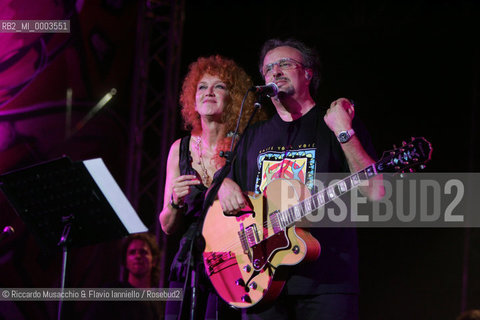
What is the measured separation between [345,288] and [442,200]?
11.7 ft

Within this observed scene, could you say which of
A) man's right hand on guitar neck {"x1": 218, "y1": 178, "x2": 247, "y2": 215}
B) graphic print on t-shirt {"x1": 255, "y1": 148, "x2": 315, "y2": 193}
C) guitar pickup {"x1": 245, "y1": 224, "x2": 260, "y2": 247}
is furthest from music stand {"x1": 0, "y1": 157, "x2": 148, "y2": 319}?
graphic print on t-shirt {"x1": 255, "y1": 148, "x2": 315, "y2": 193}

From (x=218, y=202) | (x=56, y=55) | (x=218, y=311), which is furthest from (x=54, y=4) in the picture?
(x=218, y=311)

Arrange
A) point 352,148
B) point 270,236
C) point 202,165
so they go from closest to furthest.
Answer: point 352,148
point 270,236
point 202,165

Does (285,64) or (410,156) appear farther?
(285,64)

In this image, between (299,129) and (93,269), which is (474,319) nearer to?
(299,129)

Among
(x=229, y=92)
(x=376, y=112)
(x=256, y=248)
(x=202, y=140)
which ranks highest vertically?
(x=376, y=112)

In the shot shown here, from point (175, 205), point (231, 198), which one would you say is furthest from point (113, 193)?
point (231, 198)

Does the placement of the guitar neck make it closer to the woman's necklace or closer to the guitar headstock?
the guitar headstock

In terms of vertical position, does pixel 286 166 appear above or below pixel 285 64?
below

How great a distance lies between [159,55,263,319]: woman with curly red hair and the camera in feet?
12.5

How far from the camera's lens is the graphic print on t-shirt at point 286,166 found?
3166 mm

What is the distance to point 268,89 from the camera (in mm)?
3225

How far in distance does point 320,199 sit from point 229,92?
165 cm

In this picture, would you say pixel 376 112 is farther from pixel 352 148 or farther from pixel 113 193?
pixel 113 193
